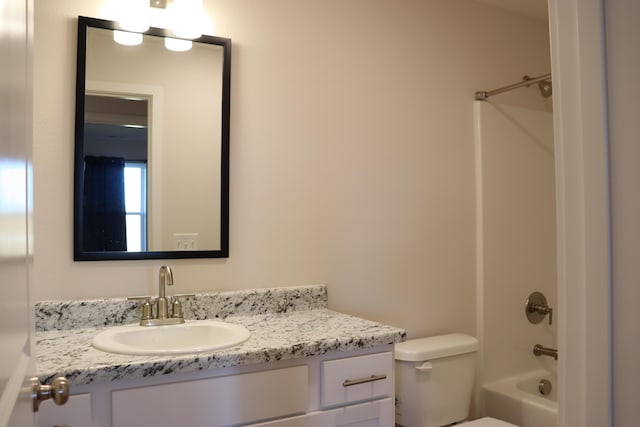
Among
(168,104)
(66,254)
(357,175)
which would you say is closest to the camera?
(66,254)

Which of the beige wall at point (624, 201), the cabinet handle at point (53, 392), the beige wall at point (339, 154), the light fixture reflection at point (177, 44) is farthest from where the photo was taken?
the light fixture reflection at point (177, 44)

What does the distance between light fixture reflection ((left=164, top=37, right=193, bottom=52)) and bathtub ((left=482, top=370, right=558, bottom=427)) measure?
7.00 ft

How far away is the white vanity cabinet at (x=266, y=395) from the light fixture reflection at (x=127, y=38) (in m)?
1.17

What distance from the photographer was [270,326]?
1632 mm

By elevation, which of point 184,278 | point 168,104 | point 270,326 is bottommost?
point 270,326

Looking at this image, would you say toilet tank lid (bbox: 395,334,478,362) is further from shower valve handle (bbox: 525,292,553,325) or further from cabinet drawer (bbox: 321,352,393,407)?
shower valve handle (bbox: 525,292,553,325)

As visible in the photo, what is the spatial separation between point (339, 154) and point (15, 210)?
1.55 meters

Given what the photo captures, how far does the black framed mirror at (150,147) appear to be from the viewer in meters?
1.62

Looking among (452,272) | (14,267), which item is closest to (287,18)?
(452,272)

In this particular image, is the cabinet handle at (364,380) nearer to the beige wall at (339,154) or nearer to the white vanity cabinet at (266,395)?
the white vanity cabinet at (266,395)

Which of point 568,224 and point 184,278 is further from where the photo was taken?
point 184,278

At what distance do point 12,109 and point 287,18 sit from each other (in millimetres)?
1526

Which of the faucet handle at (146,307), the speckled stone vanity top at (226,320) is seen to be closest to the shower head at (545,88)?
the speckled stone vanity top at (226,320)

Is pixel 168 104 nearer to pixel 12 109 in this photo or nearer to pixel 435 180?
pixel 12 109
